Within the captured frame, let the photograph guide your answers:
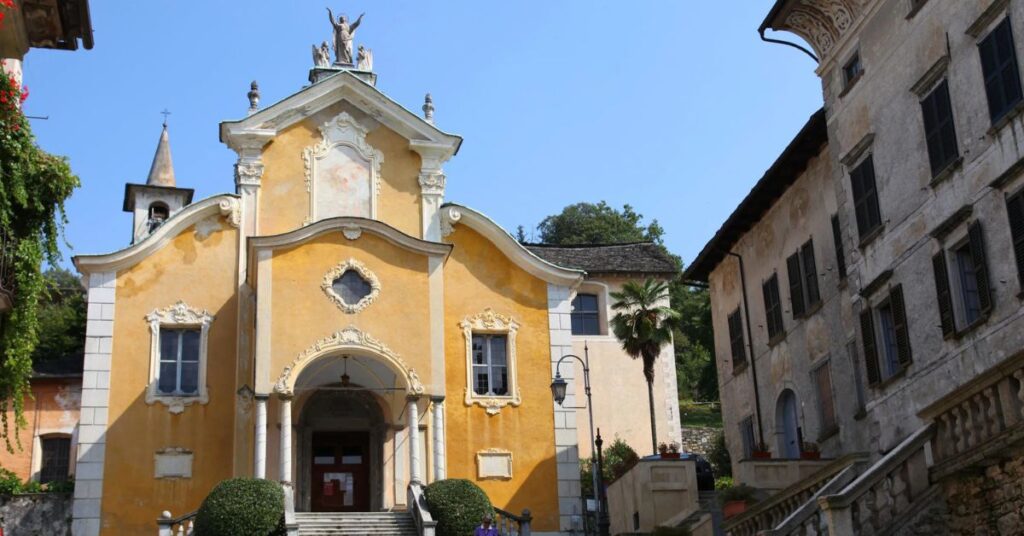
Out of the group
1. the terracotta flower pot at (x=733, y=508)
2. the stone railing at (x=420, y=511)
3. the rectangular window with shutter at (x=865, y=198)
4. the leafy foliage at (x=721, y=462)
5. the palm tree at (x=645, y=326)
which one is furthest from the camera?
the leafy foliage at (x=721, y=462)

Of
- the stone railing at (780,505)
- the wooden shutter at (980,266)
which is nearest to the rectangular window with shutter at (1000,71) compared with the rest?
the wooden shutter at (980,266)

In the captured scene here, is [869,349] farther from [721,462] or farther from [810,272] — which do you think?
[721,462]

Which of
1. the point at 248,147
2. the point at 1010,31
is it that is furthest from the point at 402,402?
the point at 1010,31

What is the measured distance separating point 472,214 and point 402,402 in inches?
224

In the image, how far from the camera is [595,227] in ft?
309

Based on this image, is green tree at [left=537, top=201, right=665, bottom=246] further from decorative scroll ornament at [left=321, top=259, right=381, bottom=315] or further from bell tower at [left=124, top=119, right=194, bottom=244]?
decorative scroll ornament at [left=321, top=259, right=381, bottom=315]

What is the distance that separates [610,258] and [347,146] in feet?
64.3

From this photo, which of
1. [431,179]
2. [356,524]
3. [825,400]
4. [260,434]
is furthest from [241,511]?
[825,400]

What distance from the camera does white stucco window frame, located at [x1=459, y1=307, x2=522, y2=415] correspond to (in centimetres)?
3344

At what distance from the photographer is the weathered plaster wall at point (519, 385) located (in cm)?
3288

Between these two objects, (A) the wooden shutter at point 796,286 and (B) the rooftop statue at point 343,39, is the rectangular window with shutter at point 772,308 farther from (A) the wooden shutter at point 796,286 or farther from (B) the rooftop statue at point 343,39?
(B) the rooftop statue at point 343,39

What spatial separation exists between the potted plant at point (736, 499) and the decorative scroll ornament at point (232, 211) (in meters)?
15.2

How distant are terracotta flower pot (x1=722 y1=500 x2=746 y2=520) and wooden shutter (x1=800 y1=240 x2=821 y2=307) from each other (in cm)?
736

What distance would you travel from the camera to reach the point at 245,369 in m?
32.6
